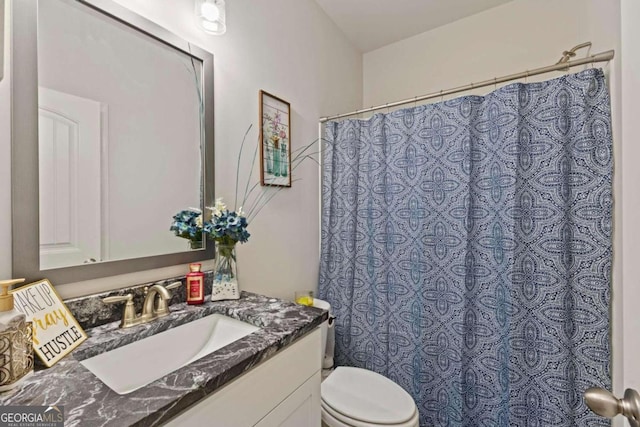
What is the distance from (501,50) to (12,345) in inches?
107

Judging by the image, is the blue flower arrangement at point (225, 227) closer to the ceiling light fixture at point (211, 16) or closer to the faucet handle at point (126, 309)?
the faucet handle at point (126, 309)

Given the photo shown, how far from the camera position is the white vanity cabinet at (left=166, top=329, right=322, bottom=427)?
608 millimetres

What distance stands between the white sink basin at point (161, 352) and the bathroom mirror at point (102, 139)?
25 centimetres

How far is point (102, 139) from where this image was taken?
35.3 inches

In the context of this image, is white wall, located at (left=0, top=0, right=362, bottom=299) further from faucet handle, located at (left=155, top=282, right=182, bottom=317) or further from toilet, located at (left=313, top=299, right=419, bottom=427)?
toilet, located at (left=313, top=299, right=419, bottom=427)

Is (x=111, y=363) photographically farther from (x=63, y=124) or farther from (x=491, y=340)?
(x=491, y=340)

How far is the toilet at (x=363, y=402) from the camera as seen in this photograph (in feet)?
3.74

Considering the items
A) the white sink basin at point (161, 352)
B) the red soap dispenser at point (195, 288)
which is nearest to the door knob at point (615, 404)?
the white sink basin at point (161, 352)

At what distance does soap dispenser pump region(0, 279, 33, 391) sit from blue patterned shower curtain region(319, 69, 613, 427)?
145 centimetres

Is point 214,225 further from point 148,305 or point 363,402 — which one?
point 363,402

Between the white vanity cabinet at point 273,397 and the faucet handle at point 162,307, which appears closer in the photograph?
the white vanity cabinet at point 273,397

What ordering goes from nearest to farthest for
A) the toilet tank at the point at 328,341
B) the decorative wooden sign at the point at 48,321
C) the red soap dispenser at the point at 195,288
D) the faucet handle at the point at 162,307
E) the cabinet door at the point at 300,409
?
the decorative wooden sign at the point at 48,321
the cabinet door at the point at 300,409
the faucet handle at the point at 162,307
the red soap dispenser at the point at 195,288
the toilet tank at the point at 328,341

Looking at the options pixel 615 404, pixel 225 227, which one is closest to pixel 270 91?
pixel 225 227

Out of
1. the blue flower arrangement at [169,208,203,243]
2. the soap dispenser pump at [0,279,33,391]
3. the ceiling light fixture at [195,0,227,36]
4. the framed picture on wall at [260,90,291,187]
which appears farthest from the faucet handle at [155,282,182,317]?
the ceiling light fixture at [195,0,227,36]
